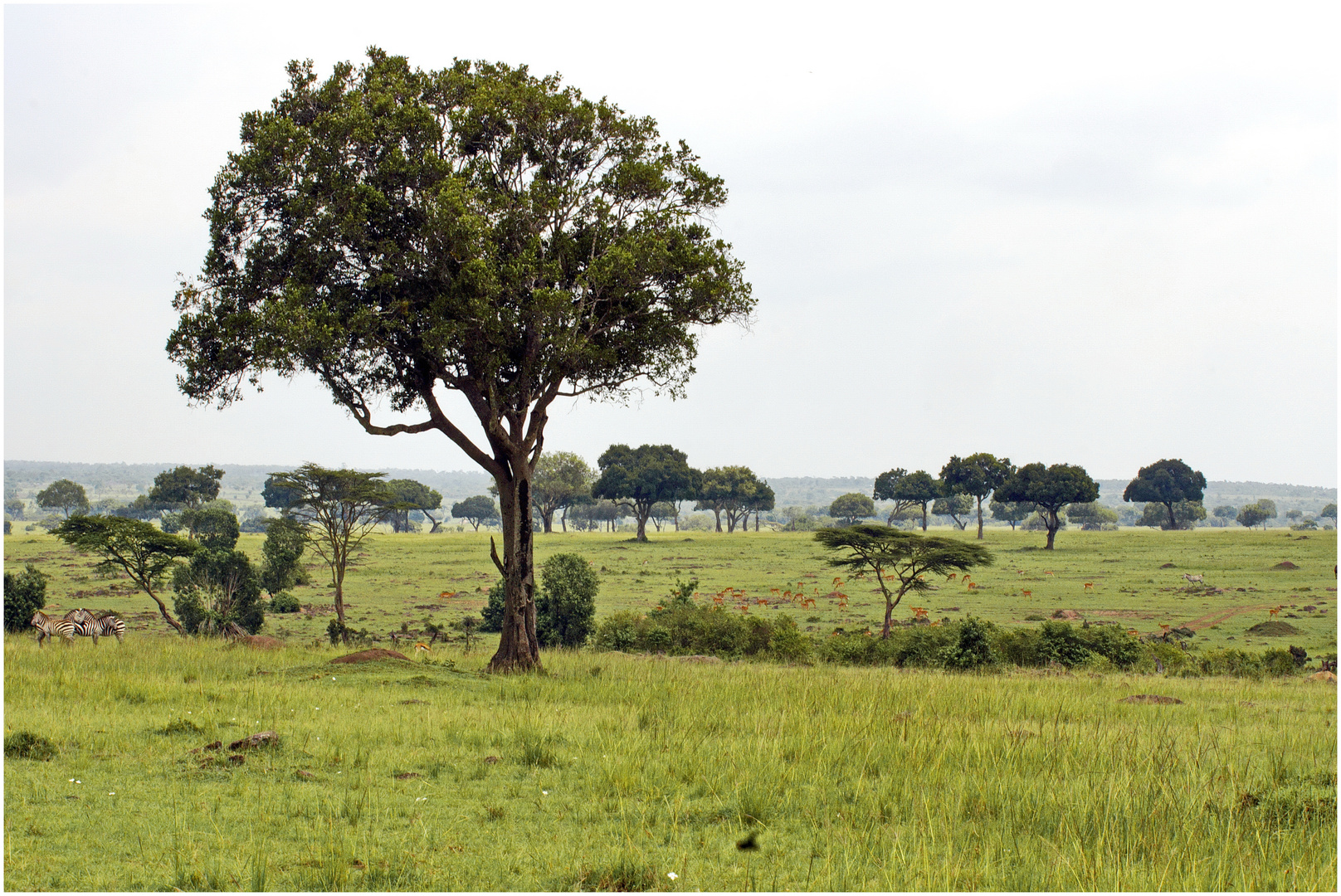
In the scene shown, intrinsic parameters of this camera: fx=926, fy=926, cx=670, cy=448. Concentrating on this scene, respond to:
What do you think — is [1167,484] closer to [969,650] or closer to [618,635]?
[969,650]

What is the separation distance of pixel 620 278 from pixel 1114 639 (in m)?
19.8

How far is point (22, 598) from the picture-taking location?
3400 centimetres

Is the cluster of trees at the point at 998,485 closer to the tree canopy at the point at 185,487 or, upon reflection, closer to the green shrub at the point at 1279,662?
the green shrub at the point at 1279,662

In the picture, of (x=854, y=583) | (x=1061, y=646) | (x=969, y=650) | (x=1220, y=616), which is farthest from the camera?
(x=854, y=583)

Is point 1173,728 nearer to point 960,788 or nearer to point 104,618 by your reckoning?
point 960,788

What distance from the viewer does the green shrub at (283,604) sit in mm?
42906

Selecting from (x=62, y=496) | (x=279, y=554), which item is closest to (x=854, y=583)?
(x=279, y=554)

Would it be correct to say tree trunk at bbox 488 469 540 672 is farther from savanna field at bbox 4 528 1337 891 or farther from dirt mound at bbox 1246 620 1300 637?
dirt mound at bbox 1246 620 1300 637

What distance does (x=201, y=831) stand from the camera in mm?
7133

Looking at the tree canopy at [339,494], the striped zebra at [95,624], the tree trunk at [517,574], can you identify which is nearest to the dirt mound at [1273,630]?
the tree trunk at [517,574]

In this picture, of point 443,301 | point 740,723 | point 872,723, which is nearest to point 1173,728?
point 872,723

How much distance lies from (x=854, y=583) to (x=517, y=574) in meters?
42.2

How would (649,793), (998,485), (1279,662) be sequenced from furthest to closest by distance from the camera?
1. (998,485)
2. (1279,662)
3. (649,793)

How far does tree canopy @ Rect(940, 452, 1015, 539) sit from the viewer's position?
95000mm
